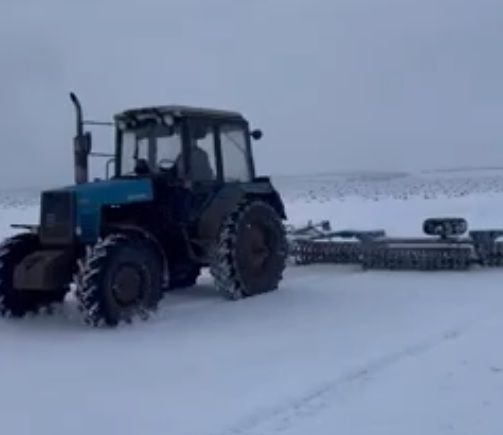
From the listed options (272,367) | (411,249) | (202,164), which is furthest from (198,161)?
(411,249)

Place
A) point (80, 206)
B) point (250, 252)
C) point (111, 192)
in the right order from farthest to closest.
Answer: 1. point (250, 252)
2. point (111, 192)
3. point (80, 206)

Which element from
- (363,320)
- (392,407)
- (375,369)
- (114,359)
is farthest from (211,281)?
(392,407)

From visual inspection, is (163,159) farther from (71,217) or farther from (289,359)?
(289,359)

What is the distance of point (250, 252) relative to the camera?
10242mm

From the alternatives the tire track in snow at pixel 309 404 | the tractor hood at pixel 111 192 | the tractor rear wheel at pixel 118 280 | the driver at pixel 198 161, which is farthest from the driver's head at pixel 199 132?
the tire track in snow at pixel 309 404

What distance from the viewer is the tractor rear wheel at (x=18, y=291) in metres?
8.97

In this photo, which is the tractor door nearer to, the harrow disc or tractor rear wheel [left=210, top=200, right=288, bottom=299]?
tractor rear wheel [left=210, top=200, right=288, bottom=299]

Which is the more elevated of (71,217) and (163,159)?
(163,159)

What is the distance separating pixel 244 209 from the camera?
10.2 m

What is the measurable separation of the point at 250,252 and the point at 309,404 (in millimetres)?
4802

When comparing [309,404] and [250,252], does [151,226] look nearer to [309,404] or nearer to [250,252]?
[250,252]

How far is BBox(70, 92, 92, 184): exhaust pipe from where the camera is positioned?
352 inches

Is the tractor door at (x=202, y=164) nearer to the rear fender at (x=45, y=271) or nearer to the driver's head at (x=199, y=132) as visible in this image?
the driver's head at (x=199, y=132)

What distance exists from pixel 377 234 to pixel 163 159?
4841mm
